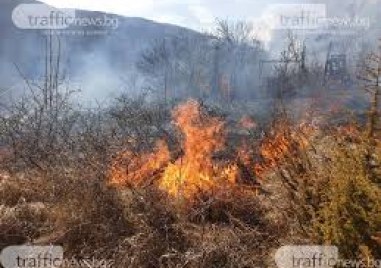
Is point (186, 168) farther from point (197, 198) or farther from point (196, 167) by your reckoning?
point (197, 198)

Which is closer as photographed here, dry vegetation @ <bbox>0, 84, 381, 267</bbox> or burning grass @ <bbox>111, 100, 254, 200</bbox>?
dry vegetation @ <bbox>0, 84, 381, 267</bbox>

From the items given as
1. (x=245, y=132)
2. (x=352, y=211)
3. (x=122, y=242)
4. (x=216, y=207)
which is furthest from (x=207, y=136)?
(x=245, y=132)

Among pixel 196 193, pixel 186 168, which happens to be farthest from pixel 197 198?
pixel 186 168

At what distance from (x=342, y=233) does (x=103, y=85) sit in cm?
4608

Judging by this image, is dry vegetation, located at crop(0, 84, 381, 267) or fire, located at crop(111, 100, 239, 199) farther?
fire, located at crop(111, 100, 239, 199)

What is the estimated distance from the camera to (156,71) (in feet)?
168

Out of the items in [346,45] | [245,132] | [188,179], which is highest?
[346,45]

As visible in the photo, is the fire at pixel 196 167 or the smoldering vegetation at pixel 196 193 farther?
the fire at pixel 196 167

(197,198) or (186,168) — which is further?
(186,168)

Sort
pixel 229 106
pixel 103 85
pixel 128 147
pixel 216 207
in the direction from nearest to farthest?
pixel 216 207, pixel 128 147, pixel 229 106, pixel 103 85

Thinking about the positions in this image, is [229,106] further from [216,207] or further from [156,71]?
[216,207]

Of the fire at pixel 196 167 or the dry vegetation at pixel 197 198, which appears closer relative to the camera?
the dry vegetation at pixel 197 198

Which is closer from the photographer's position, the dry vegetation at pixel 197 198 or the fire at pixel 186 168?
the dry vegetation at pixel 197 198

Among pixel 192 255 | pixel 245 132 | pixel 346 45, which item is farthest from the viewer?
pixel 346 45
